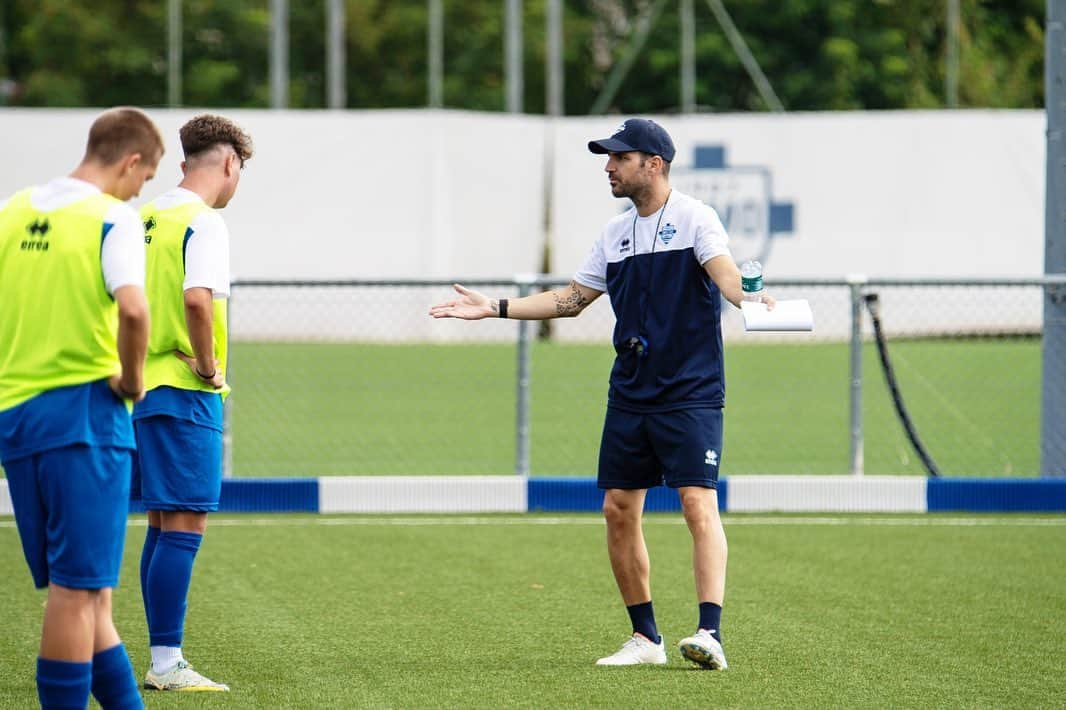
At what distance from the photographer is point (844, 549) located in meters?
8.66

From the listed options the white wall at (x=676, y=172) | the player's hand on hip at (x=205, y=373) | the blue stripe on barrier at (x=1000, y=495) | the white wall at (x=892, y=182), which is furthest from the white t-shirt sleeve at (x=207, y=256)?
the white wall at (x=892, y=182)

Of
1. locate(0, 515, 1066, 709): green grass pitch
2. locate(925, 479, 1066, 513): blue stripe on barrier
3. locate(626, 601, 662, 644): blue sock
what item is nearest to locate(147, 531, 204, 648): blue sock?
locate(0, 515, 1066, 709): green grass pitch

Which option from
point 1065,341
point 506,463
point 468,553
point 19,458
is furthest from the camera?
point 506,463

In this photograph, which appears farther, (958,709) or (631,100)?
(631,100)

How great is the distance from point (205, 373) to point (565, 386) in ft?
38.4

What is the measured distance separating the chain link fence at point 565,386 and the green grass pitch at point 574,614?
118 cm

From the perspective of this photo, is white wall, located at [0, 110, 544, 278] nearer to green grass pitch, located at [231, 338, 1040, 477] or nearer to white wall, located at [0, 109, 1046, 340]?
white wall, located at [0, 109, 1046, 340]

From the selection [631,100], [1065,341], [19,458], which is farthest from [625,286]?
[631,100]

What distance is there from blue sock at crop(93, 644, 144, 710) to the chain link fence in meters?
4.57

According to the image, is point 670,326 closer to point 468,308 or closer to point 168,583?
point 468,308

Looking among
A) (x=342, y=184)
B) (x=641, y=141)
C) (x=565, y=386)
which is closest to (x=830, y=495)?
(x=641, y=141)

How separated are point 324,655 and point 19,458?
2.07 metres

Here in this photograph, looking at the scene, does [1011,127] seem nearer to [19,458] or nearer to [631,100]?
[631,100]

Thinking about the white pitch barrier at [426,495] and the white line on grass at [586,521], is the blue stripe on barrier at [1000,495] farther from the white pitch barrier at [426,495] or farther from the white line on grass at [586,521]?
→ the white pitch barrier at [426,495]
